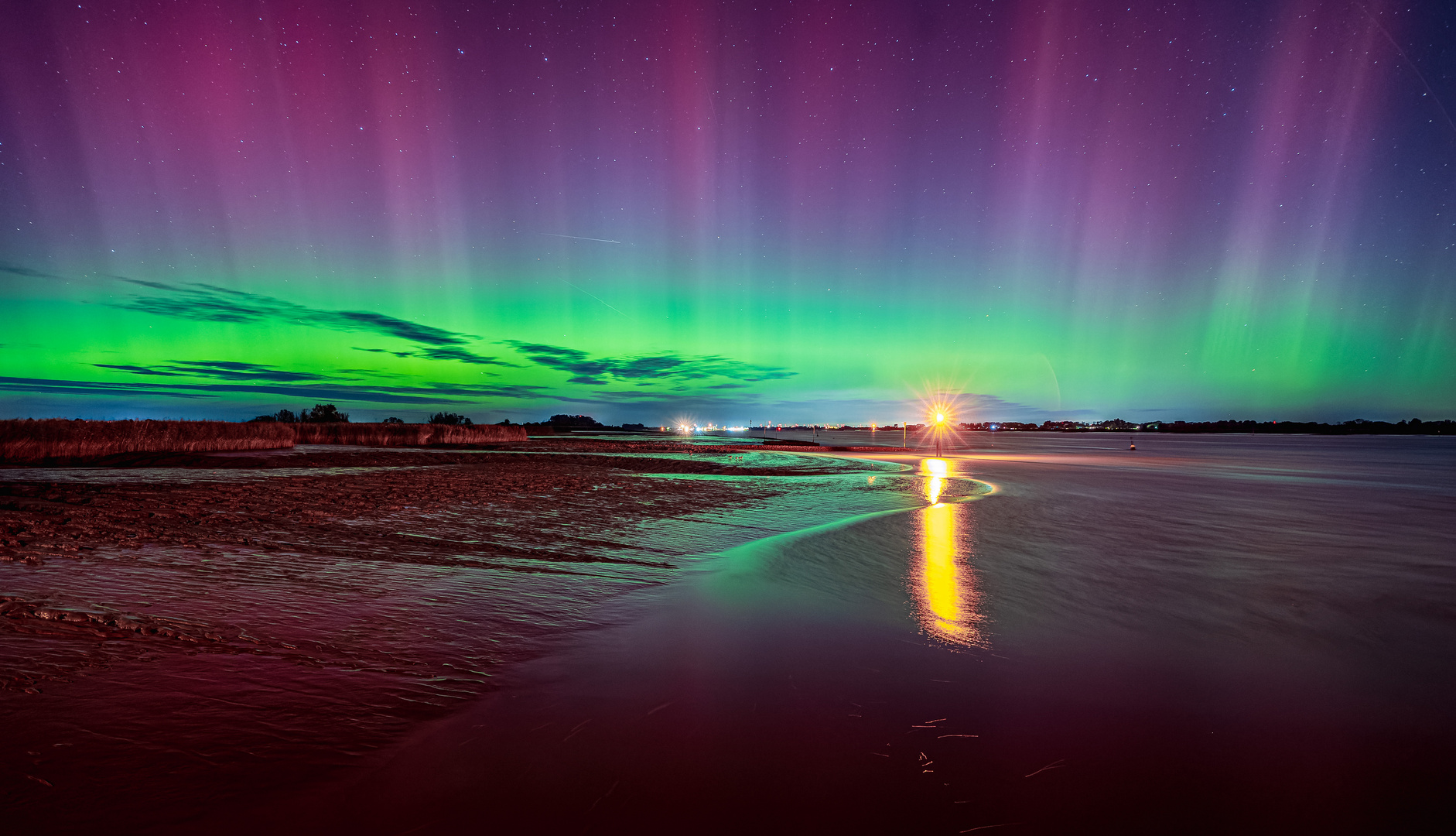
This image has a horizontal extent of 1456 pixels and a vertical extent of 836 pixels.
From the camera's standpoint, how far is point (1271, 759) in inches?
154

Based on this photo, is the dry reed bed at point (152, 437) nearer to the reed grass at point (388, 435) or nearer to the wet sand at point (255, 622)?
the reed grass at point (388, 435)

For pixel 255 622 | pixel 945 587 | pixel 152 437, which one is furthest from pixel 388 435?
pixel 945 587

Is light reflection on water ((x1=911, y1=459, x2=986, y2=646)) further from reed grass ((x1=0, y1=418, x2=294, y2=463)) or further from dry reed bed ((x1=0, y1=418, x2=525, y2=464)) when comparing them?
reed grass ((x1=0, y1=418, x2=294, y2=463))

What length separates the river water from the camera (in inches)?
128

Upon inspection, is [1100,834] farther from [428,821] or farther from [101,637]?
[101,637]

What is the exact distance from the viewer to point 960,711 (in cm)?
439

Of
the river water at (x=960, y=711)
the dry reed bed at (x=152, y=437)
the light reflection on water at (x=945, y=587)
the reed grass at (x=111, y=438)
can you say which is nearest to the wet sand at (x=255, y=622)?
the river water at (x=960, y=711)

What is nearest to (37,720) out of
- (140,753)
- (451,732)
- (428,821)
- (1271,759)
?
(140,753)

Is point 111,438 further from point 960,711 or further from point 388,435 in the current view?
point 960,711

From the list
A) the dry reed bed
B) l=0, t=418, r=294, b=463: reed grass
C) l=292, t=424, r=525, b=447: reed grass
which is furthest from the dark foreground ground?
l=292, t=424, r=525, b=447: reed grass

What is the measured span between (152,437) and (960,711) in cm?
4395

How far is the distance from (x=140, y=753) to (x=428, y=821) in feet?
6.15

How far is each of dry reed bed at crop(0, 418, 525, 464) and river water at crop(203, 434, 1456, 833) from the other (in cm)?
3697

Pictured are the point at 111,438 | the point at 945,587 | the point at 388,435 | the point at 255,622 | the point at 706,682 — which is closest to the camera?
the point at 706,682
